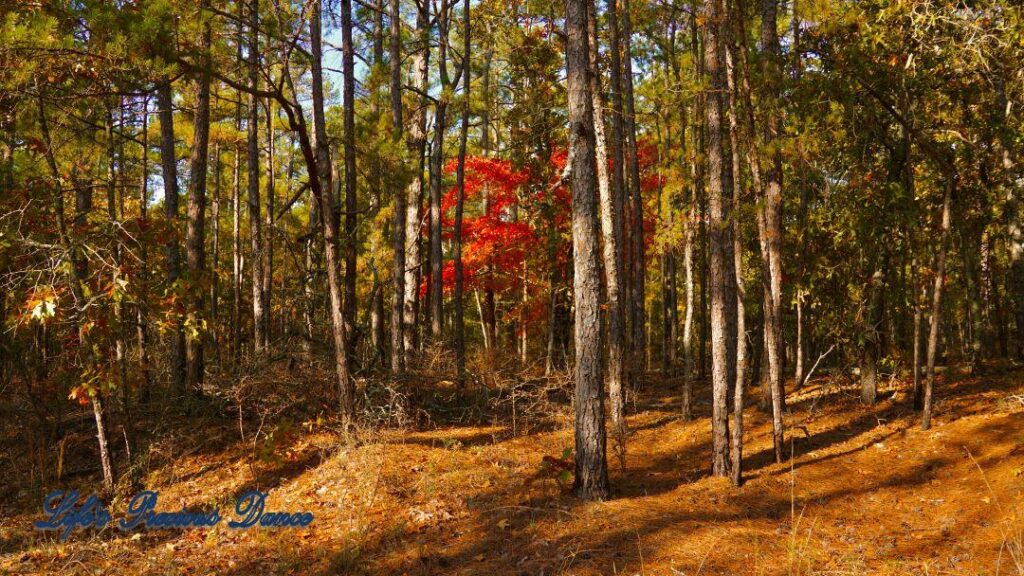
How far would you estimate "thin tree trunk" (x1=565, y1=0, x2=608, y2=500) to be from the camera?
729 centimetres

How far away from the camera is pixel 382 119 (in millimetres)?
12023

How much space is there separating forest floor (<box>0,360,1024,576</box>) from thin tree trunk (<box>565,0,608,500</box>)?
1.75 ft

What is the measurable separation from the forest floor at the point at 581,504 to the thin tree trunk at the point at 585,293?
0.53 m

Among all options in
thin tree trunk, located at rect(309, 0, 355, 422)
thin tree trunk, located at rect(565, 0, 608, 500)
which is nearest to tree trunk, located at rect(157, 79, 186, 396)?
thin tree trunk, located at rect(309, 0, 355, 422)

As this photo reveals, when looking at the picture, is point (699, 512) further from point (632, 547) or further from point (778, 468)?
point (778, 468)

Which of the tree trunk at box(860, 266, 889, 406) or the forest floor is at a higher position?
the tree trunk at box(860, 266, 889, 406)

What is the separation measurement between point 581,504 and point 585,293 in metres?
2.45

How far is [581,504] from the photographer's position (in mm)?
A: 7305

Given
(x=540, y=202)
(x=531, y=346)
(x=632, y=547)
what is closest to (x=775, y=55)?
(x=632, y=547)

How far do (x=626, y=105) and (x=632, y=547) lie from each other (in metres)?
12.1

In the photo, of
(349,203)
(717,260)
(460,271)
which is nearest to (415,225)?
(460,271)
